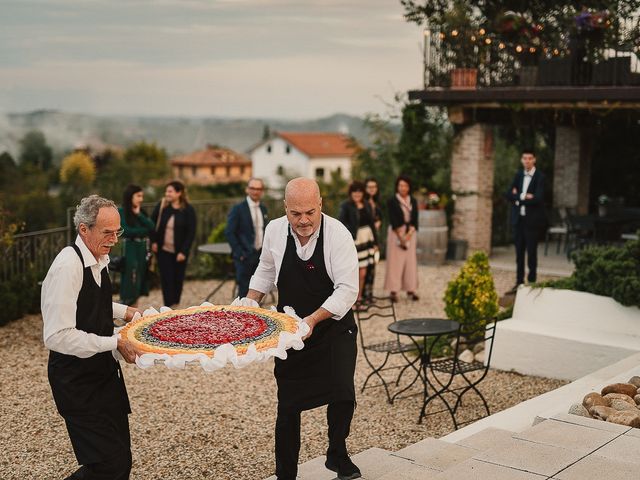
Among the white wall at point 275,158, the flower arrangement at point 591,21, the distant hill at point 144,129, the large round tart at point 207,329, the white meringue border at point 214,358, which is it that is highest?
the flower arrangement at point 591,21

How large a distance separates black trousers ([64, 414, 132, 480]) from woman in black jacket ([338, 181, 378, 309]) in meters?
6.85

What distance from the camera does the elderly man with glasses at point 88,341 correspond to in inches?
161

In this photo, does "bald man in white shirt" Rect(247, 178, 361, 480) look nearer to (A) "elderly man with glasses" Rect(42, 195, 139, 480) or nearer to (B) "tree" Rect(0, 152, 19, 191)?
(A) "elderly man with glasses" Rect(42, 195, 139, 480)

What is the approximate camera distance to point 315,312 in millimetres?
4629

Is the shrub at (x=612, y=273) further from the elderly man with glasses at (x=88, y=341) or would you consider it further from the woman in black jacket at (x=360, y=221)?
the elderly man with glasses at (x=88, y=341)

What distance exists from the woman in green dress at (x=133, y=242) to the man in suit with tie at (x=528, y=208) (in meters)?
5.10

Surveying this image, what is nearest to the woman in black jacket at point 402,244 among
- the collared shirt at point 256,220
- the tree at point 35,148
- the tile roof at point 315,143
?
the collared shirt at point 256,220

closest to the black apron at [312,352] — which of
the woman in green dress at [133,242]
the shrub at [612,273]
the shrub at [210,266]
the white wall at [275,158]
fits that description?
the shrub at [612,273]

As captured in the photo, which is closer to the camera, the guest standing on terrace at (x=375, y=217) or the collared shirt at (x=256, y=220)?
the collared shirt at (x=256, y=220)

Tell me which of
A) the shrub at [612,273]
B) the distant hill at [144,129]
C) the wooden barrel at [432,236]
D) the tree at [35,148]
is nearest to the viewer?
the shrub at [612,273]

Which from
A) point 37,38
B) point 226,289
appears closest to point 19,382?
point 226,289

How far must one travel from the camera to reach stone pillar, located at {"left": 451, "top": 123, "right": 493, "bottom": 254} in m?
16.4

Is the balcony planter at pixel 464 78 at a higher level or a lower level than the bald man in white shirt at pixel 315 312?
higher

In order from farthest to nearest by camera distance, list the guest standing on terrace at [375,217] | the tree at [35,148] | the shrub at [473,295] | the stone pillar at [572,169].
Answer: the tree at [35,148] < the stone pillar at [572,169] < the guest standing on terrace at [375,217] < the shrub at [473,295]
